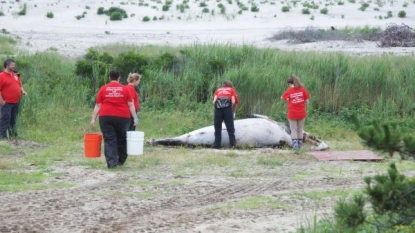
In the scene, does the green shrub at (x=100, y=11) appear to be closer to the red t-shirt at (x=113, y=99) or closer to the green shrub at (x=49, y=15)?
the green shrub at (x=49, y=15)

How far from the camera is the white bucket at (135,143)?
42.4ft

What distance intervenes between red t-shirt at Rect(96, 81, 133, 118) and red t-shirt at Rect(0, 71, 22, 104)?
11.8 ft

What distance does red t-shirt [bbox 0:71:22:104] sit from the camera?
603 inches

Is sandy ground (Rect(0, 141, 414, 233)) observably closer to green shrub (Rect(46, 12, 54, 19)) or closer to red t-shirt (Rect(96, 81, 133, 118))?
red t-shirt (Rect(96, 81, 133, 118))

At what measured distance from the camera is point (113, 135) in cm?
1258

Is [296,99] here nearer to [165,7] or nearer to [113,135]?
[113,135]

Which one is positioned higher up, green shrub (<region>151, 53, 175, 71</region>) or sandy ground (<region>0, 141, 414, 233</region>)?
green shrub (<region>151, 53, 175, 71</region>)

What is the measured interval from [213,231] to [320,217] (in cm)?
141

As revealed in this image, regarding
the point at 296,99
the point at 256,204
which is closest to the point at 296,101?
the point at 296,99

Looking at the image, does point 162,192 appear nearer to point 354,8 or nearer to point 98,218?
point 98,218

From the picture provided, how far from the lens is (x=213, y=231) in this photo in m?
8.62

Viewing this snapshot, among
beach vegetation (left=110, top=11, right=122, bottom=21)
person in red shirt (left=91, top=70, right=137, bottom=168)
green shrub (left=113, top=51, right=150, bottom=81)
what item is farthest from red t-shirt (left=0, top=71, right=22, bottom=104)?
beach vegetation (left=110, top=11, right=122, bottom=21)

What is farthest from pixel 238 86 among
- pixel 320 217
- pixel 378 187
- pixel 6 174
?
pixel 378 187

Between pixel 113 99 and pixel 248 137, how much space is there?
14.8 feet
